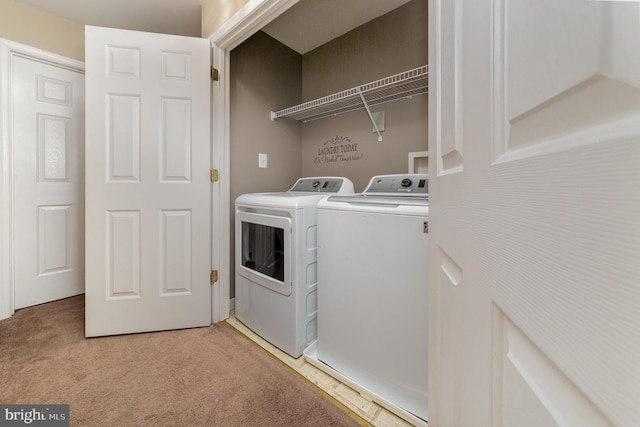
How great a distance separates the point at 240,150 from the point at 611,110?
222 cm


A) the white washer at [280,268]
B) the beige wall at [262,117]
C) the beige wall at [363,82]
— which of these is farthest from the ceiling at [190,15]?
the white washer at [280,268]

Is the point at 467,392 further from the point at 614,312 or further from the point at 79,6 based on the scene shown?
the point at 79,6

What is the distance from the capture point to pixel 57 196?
218cm

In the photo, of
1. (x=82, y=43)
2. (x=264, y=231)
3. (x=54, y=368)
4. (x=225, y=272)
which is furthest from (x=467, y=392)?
(x=82, y=43)

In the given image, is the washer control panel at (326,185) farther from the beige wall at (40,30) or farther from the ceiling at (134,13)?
the beige wall at (40,30)

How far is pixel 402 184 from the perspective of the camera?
5.22ft

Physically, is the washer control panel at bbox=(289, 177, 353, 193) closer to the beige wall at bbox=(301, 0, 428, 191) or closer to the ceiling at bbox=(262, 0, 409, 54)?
the beige wall at bbox=(301, 0, 428, 191)

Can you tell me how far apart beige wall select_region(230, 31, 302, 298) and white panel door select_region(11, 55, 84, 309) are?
4.67 ft

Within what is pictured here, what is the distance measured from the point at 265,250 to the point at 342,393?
906 mm

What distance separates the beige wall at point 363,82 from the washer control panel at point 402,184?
0.36 meters

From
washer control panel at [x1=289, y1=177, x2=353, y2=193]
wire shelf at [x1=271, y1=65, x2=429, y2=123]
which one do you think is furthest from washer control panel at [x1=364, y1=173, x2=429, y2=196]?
wire shelf at [x1=271, y1=65, x2=429, y2=123]

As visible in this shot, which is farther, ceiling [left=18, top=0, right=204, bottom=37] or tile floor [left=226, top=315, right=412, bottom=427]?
ceiling [left=18, top=0, right=204, bottom=37]

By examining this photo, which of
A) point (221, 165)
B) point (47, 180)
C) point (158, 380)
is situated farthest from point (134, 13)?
point (158, 380)

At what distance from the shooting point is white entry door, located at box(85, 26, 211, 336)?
1.67 meters
